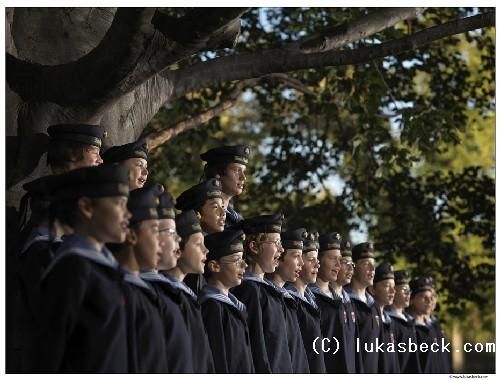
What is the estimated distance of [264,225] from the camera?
400 inches

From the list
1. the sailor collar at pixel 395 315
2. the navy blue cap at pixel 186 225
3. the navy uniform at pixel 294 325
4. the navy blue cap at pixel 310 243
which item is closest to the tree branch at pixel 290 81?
the sailor collar at pixel 395 315

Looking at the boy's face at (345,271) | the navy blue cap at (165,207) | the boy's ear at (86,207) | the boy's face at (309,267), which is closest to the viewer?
the boy's ear at (86,207)

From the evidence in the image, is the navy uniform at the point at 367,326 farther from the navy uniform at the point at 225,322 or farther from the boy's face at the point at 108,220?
the boy's face at the point at 108,220

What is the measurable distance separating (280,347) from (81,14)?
3279 mm

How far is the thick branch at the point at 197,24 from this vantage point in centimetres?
815

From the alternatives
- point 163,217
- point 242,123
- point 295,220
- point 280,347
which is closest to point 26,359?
point 163,217

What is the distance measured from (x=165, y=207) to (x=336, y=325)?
157 inches

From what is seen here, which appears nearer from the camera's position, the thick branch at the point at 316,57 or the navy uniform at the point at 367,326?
the thick branch at the point at 316,57

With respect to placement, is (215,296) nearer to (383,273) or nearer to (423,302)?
(383,273)

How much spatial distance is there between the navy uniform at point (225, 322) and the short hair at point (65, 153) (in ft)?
4.03

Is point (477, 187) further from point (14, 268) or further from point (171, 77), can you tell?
point (14, 268)

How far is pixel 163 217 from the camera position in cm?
782

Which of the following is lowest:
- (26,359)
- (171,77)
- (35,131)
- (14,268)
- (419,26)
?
(26,359)

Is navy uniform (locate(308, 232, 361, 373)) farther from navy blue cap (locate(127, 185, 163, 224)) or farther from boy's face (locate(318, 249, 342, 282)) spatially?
navy blue cap (locate(127, 185, 163, 224))
